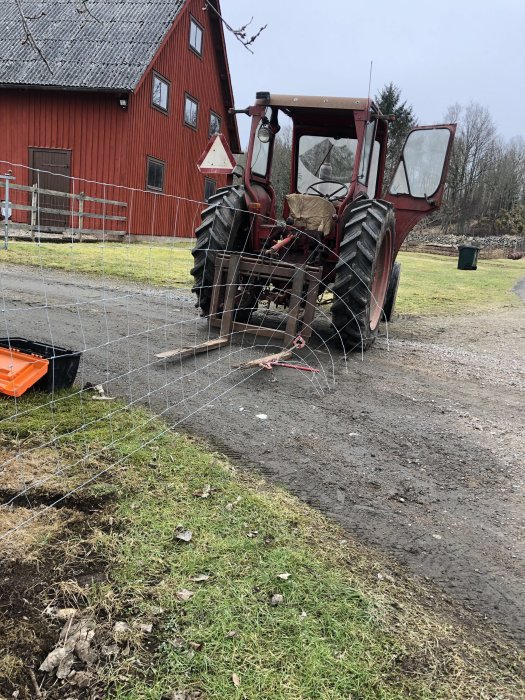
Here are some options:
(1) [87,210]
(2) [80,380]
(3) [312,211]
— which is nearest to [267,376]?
(2) [80,380]

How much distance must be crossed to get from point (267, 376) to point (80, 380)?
61.4 inches

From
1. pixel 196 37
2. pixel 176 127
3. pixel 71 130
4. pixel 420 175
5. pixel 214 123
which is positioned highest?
pixel 196 37

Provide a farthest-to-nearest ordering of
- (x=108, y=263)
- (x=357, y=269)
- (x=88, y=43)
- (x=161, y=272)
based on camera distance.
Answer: (x=88, y=43)
(x=108, y=263)
(x=161, y=272)
(x=357, y=269)

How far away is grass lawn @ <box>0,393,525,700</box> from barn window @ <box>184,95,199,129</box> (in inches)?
802

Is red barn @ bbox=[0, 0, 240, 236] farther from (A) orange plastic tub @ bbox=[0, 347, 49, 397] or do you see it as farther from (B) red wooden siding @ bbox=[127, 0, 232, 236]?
(A) orange plastic tub @ bbox=[0, 347, 49, 397]

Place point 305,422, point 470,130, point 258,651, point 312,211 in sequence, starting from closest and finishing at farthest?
point 258,651 → point 305,422 → point 312,211 → point 470,130

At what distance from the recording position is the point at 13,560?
213 cm

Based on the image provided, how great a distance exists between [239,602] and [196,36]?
22792mm

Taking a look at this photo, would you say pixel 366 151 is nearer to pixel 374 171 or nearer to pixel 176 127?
pixel 374 171

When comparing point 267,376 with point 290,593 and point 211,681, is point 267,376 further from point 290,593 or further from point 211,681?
point 211,681

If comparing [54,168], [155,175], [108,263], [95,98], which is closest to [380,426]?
[108,263]

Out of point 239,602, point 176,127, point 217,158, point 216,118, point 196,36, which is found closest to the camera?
point 239,602

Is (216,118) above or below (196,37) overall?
below

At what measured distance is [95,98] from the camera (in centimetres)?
1675
